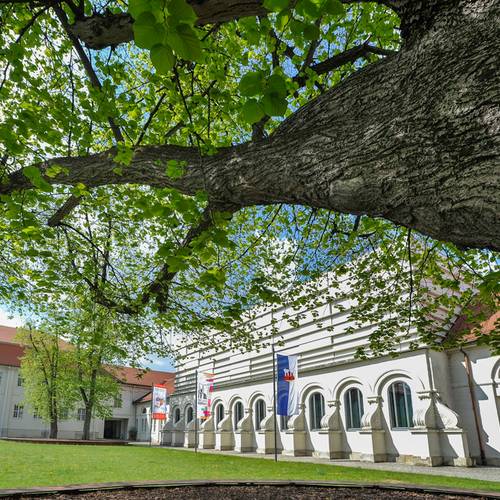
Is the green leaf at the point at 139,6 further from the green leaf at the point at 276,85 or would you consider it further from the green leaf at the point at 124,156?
the green leaf at the point at 124,156

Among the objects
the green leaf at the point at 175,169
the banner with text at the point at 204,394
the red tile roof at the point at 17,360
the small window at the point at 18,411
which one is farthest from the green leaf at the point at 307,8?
the small window at the point at 18,411

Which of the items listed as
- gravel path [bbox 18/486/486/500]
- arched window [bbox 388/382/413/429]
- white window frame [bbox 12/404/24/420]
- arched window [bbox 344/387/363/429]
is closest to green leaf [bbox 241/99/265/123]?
gravel path [bbox 18/486/486/500]

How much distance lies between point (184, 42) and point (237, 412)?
32256 mm

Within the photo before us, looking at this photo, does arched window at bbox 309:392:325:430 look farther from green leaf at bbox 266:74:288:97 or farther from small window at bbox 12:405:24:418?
small window at bbox 12:405:24:418

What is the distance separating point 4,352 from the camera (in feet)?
174

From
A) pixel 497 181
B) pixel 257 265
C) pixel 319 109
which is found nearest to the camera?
pixel 497 181

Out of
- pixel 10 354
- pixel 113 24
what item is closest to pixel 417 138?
pixel 113 24

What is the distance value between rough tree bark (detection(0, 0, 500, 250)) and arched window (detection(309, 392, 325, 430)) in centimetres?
2241

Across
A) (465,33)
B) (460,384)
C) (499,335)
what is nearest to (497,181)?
(465,33)

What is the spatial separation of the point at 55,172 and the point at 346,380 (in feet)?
66.2

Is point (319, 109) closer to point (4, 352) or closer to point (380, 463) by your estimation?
point (380, 463)

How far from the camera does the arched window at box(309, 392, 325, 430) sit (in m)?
23.8

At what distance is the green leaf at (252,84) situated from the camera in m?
2.47

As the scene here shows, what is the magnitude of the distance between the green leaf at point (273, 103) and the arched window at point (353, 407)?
2155cm
